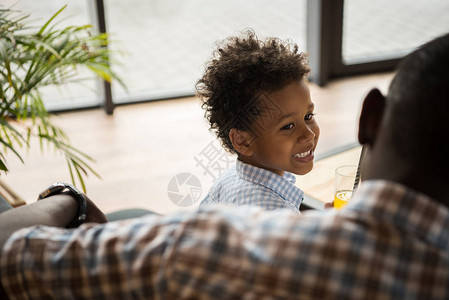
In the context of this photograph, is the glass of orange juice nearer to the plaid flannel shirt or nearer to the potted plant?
the potted plant

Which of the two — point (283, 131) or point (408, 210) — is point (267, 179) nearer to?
point (283, 131)

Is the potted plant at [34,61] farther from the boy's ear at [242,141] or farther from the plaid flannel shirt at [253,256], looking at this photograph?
the plaid flannel shirt at [253,256]

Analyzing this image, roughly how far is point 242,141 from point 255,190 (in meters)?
0.13

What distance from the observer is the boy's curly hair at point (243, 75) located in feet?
4.42

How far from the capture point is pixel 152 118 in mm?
3758

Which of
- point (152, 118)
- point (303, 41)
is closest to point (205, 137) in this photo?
point (152, 118)

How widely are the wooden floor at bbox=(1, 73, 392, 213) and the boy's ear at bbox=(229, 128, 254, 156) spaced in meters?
1.00

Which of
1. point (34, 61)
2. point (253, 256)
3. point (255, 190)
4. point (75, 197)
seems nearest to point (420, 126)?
point (253, 256)

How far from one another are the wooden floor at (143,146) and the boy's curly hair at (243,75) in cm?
98

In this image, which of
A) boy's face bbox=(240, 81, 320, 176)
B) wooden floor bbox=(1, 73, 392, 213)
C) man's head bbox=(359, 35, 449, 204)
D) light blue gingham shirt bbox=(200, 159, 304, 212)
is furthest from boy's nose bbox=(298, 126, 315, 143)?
wooden floor bbox=(1, 73, 392, 213)

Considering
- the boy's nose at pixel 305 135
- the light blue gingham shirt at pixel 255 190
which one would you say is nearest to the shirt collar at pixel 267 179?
the light blue gingham shirt at pixel 255 190

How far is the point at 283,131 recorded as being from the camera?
1.35 metres

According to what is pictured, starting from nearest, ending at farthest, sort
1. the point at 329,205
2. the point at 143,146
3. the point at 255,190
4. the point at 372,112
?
the point at 372,112 → the point at 255,190 → the point at 329,205 → the point at 143,146

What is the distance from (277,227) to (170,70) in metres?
3.69
